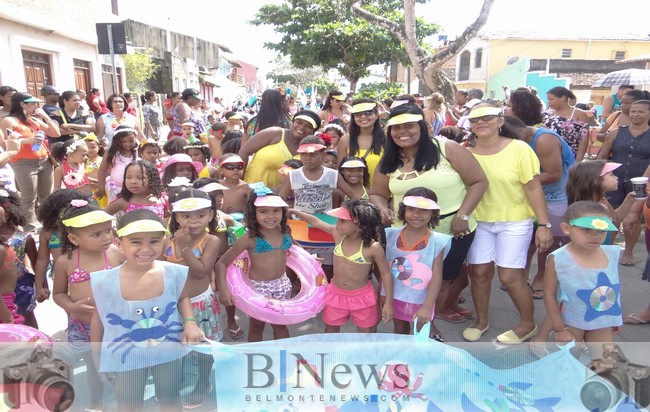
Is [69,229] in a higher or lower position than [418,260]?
higher

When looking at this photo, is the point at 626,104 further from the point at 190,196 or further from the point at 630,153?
the point at 190,196

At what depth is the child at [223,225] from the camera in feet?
11.3

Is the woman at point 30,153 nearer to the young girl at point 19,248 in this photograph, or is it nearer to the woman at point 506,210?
the young girl at point 19,248

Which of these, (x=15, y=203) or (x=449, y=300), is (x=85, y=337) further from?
(x=449, y=300)

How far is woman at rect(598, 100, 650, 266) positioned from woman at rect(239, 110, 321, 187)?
3283mm

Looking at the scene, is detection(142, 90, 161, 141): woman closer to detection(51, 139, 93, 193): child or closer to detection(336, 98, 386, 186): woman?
detection(51, 139, 93, 193): child

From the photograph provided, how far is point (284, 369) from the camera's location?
225cm

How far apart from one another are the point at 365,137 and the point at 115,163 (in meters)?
2.61

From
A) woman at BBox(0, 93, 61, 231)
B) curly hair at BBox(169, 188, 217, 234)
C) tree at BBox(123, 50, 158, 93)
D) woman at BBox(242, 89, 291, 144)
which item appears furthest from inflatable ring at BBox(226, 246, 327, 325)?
tree at BBox(123, 50, 158, 93)

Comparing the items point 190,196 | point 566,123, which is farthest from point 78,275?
point 566,123

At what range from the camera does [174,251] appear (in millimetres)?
3031

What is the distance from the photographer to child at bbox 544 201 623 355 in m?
2.71

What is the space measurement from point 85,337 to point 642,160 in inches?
210

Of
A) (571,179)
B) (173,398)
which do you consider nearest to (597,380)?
(571,179)
